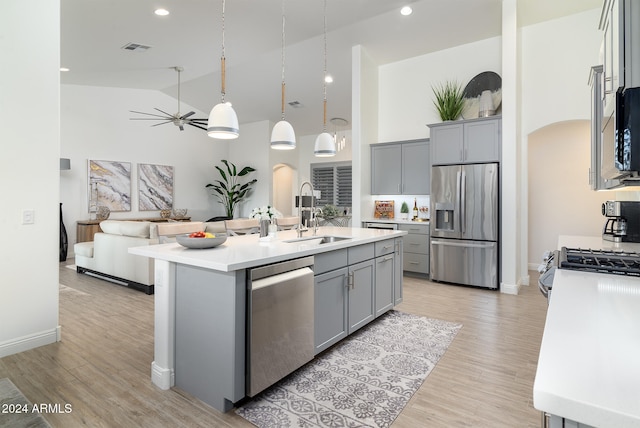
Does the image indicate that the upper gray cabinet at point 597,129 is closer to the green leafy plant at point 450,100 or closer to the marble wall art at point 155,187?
the green leafy plant at point 450,100

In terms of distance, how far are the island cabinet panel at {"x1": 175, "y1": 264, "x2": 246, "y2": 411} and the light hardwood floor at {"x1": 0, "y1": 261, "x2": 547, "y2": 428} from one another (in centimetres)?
12

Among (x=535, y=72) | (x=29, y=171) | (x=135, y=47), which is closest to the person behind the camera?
(x=29, y=171)

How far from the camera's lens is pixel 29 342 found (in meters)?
2.86

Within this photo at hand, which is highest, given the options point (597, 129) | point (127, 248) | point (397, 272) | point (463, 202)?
point (597, 129)

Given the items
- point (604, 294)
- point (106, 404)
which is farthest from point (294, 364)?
point (604, 294)

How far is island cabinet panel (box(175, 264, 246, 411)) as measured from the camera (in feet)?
6.44

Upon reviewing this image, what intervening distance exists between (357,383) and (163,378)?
4.25ft

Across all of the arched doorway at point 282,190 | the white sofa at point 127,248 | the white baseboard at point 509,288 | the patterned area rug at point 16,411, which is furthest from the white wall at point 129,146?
the white baseboard at point 509,288

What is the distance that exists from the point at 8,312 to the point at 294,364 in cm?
236

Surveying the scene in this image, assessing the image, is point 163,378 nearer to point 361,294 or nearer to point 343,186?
point 361,294

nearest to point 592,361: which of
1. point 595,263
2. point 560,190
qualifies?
point 595,263

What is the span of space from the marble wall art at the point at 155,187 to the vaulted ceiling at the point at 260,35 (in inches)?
80.0

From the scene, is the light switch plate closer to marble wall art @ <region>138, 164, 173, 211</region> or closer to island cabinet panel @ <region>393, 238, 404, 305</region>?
island cabinet panel @ <region>393, 238, 404, 305</region>

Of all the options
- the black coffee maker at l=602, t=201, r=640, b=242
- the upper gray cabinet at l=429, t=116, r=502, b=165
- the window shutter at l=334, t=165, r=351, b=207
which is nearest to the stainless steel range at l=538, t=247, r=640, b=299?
the black coffee maker at l=602, t=201, r=640, b=242
